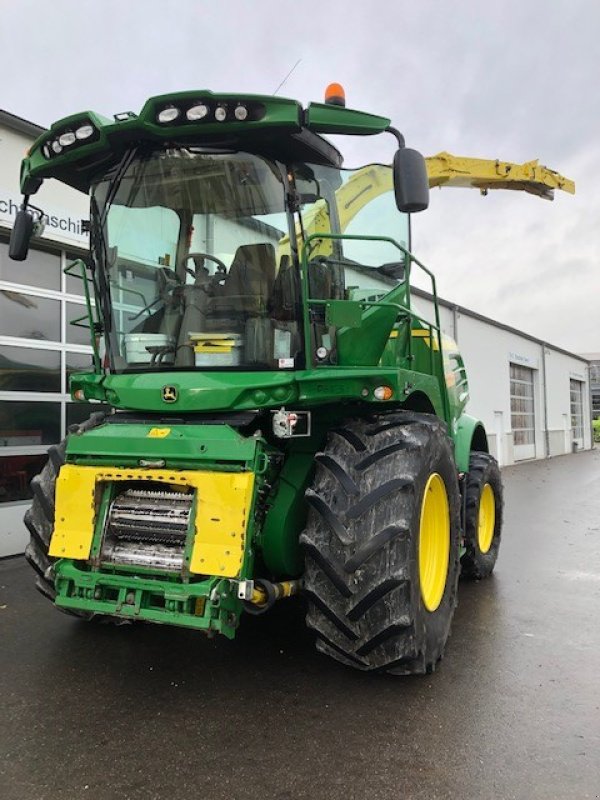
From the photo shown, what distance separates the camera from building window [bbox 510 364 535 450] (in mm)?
24578

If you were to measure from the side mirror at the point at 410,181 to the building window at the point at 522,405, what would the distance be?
22.1 m

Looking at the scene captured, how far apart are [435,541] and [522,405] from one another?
23.3 meters

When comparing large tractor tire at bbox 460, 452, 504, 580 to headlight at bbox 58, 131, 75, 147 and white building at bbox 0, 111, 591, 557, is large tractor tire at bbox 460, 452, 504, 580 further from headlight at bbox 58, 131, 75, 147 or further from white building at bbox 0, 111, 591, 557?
white building at bbox 0, 111, 591, 557

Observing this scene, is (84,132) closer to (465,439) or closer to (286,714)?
(286,714)

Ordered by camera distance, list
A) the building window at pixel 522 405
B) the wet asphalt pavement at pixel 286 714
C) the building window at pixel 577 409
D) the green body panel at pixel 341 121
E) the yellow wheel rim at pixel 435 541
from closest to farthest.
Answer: the wet asphalt pavement at pixel 286 714 < the green body panel at pixel 341 121 < the yellow wheel rim at pixel 435 541 < the building window at pixel 522 405 < the building window at pixel 577 409

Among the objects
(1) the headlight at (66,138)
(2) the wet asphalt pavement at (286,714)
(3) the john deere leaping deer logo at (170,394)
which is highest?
(1) the headlight at (66,138)

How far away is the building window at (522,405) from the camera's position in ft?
80.6

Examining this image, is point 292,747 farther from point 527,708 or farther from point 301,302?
point 301,302

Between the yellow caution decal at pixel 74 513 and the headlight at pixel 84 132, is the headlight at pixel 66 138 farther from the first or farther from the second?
the yellow caution decal at pixel 74 513

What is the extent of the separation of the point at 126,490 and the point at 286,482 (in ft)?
2.80

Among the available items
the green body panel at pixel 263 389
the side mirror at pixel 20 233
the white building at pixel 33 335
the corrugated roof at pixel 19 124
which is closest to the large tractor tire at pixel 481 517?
the green body panel at pixel 263 389

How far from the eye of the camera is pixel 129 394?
3633 millimetres

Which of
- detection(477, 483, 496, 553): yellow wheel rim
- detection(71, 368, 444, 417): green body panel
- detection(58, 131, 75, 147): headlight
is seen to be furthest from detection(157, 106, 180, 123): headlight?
detection(477, 483, 496, 553): yellow wheel rim

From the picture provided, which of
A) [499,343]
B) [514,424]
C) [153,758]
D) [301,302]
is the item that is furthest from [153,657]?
[514,424]
